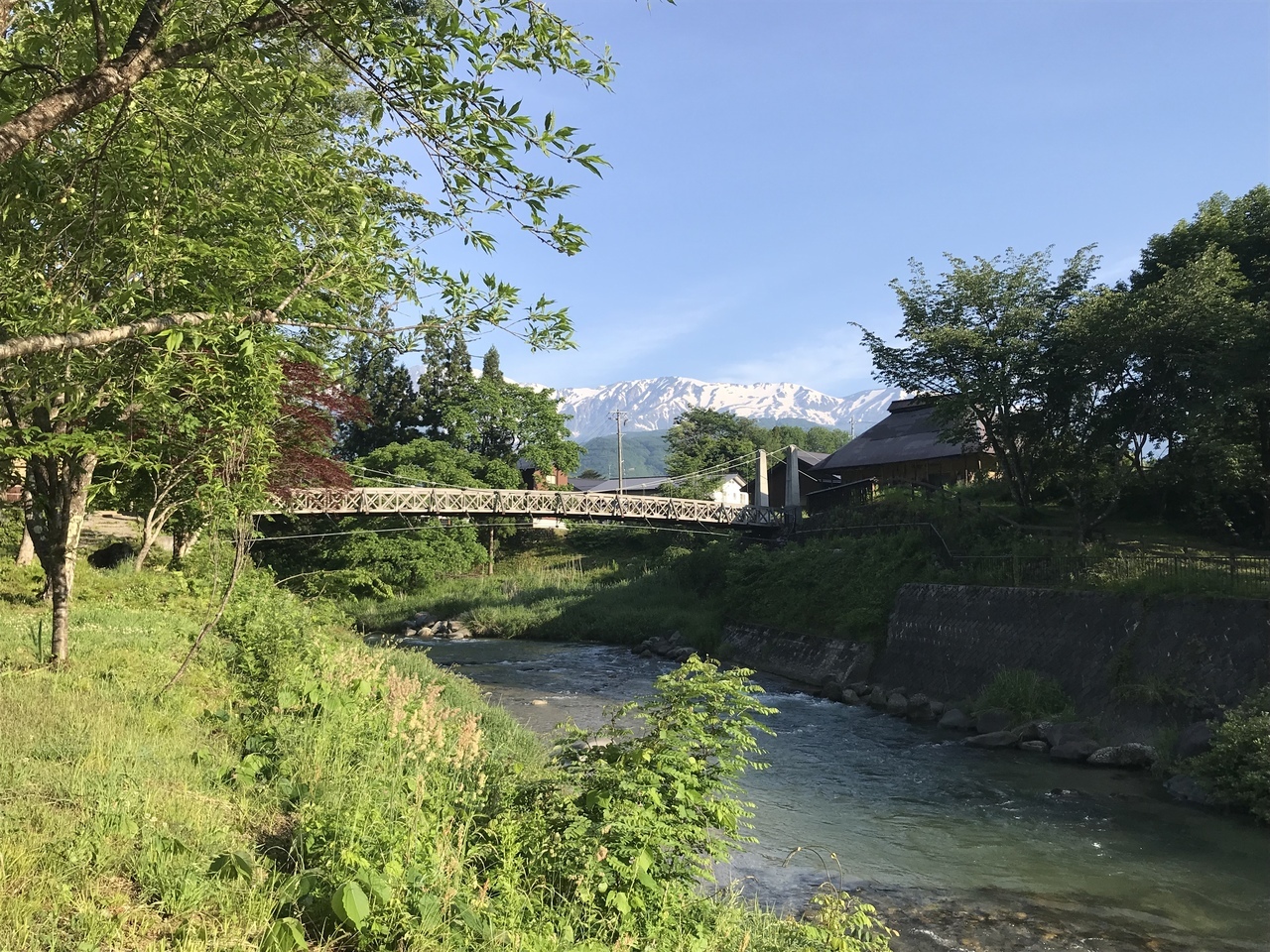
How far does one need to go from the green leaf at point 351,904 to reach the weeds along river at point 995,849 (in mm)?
5324

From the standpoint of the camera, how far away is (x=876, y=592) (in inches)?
948

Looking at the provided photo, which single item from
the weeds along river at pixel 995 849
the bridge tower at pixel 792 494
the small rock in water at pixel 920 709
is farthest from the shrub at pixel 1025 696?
the bridge tower at pixel 792 494

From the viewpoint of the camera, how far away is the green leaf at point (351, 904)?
3.54 metres

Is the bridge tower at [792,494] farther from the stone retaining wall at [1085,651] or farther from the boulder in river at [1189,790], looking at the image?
the boulder in river at [1189,790]

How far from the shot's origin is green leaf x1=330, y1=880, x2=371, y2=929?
11.6 feet

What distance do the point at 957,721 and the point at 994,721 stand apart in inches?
34.7

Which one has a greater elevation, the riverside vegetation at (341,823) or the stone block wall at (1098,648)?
the riverside vegetation at (341,823)

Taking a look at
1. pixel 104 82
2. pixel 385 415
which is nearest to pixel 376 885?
pixel 104 82

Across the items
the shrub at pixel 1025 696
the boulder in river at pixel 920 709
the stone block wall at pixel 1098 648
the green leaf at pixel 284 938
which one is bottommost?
the boulder in river at pixel 920 709

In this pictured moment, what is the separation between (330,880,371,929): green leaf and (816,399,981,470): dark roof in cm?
3338

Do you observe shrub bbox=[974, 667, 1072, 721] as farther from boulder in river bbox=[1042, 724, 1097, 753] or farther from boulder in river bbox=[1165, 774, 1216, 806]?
boulder in river bbox=[1165, 774, 1216, 806]

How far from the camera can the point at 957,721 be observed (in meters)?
17.0

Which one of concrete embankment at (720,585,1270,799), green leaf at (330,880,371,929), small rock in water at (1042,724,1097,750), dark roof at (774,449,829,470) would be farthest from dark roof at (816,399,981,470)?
green leaf at (330,880,371,929)

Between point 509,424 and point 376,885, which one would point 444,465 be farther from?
point 376,885
